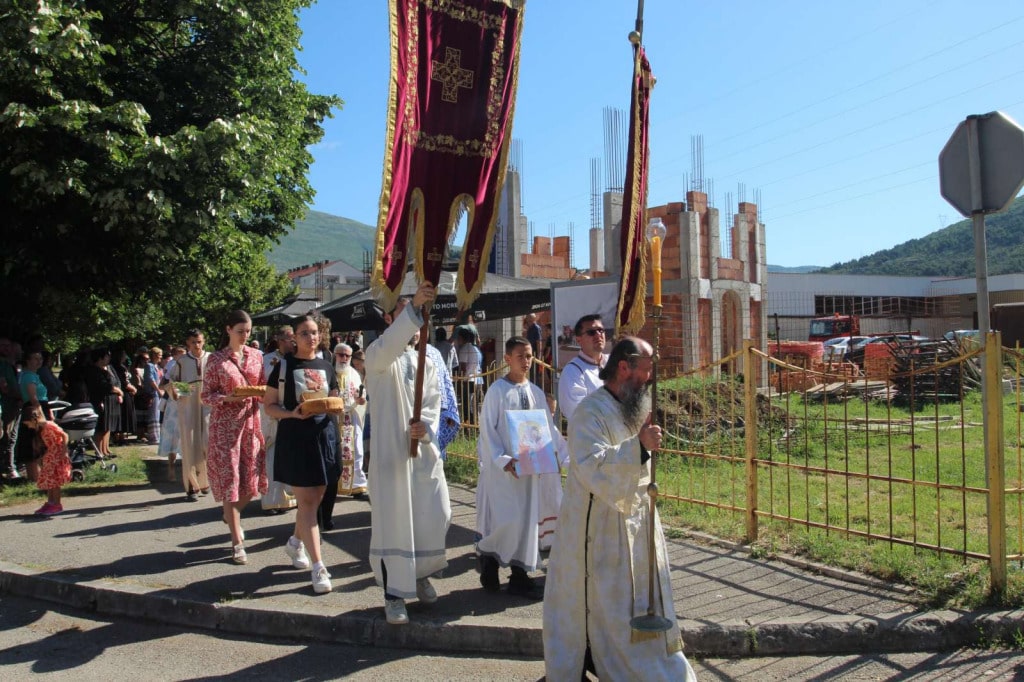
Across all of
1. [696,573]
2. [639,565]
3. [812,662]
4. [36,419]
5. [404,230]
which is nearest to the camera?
[639,565]

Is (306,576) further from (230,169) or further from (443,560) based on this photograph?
(230,169)

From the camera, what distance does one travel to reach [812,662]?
4.94m

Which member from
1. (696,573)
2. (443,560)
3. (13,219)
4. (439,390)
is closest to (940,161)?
(696,573)

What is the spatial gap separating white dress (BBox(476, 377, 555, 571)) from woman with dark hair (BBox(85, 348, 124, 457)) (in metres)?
9.36

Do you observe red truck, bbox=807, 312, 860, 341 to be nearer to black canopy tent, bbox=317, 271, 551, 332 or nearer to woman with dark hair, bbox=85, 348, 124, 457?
black canopy tent, bbox=317, 271, 551, 332

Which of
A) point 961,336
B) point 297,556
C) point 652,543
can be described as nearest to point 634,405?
point 652,543

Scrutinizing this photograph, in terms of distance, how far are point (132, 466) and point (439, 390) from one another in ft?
27.2

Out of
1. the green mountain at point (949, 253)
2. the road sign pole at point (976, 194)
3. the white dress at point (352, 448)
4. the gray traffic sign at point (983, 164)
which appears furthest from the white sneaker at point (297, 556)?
the green mountain at point (949, 253)

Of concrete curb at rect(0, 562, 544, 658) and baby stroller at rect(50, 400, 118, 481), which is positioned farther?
baby stroller at rect(50, 400, 118, 481)

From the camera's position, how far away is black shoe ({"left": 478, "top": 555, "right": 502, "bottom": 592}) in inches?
238

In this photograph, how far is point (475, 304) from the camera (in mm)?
13945

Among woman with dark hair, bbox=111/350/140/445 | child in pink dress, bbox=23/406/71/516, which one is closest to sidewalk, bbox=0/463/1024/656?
child in pink dress, bbox=23/406/71/516

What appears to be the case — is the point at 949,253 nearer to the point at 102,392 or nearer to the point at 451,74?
the point at 102,392

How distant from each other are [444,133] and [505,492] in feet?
8.55
